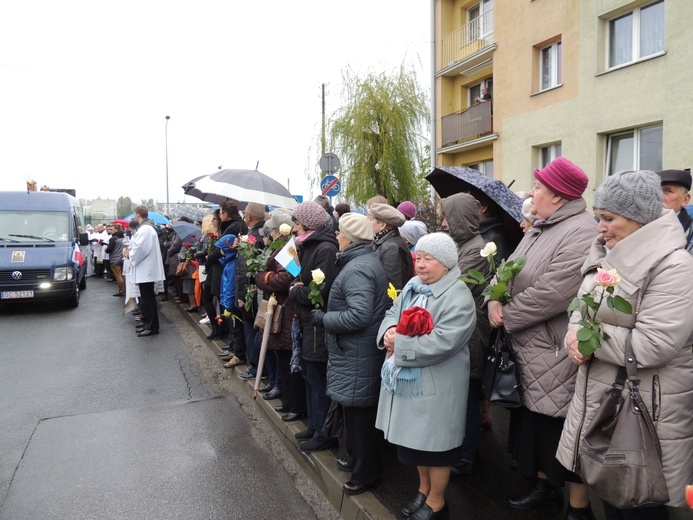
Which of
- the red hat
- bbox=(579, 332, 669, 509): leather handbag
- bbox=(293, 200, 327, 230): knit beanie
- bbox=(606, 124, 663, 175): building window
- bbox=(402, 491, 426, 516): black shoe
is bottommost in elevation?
bbox=(402, 491, 426, 516): black shoe

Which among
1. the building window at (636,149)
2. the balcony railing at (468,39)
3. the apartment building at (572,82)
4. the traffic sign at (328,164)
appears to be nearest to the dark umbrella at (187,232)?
the traffic sign at (328,164)

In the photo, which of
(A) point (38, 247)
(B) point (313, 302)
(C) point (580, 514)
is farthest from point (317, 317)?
(A) point (38, 247)

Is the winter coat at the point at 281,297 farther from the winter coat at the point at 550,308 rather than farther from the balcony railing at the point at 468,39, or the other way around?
the balcony railing at the point at 468,39

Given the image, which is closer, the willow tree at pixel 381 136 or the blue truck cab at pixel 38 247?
the blue truck cab at pixel 38 247

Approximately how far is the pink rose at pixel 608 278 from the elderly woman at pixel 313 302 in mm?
2258

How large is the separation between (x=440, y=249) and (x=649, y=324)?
1165mm

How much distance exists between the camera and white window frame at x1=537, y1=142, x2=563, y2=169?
51.7 feet

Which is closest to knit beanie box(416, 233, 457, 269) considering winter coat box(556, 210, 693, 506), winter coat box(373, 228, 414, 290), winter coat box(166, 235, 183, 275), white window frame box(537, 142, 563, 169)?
winter coat box(556, 210, 693, 506)

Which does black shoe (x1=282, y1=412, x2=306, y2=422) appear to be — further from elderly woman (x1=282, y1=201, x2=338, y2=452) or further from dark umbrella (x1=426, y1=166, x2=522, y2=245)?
dark umbrella (x1=426, y1=166, x2=522, y2=245)

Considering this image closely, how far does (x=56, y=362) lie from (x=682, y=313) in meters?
8.07

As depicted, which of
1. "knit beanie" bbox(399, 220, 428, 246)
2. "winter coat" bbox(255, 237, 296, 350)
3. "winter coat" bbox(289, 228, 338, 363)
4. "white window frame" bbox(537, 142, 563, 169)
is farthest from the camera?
"white window frame" bbox(537, 142, 563, 169)

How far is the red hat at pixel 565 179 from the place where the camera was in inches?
118

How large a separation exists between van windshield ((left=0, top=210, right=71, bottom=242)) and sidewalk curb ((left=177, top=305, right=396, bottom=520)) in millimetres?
9090

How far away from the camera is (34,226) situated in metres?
12.6
